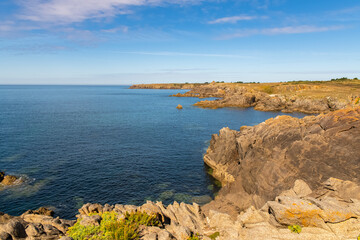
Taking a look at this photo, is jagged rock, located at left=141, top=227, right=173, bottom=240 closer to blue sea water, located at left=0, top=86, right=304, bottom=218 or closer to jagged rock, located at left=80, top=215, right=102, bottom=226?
jagged rock, located at left=80, top=215, right=102, bottom=226

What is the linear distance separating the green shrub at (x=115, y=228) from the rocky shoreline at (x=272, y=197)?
0.47 meters

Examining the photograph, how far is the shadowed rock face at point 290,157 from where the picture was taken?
28234 millimetres

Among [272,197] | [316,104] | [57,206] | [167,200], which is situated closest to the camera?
[272,197]

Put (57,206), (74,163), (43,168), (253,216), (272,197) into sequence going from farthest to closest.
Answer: (74,163), (43,168), (57,206), (272,197), (253,216)

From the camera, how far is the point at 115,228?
61.3ft

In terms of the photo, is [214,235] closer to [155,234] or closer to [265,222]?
[265,222]

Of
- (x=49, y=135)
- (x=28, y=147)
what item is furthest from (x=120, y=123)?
(x=28, y=147)

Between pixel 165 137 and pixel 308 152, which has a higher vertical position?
pixel 308 152

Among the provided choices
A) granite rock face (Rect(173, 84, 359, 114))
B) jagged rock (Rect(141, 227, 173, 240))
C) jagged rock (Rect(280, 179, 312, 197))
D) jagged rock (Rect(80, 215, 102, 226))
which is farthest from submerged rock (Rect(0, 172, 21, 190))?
granite rock face (Rect(173, 84, 359, 114))

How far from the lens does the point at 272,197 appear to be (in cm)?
3091

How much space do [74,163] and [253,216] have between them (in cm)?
4637

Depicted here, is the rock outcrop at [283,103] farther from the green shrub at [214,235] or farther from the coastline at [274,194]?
the green shrub at [214,235]

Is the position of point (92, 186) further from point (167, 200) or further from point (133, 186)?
point (167, 200)

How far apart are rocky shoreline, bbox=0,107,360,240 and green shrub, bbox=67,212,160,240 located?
47 cm
